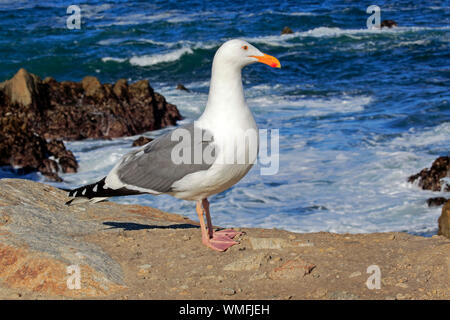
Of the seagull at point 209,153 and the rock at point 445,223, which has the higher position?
the seagull at point 209,153

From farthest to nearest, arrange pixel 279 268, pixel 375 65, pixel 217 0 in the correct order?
pixel 217 0, pixel 375 65, pixel 279 268

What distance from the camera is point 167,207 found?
10.6 metres

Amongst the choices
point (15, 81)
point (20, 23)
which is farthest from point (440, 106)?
point (20, 23)

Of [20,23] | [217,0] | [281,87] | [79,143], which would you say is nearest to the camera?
[79,143]

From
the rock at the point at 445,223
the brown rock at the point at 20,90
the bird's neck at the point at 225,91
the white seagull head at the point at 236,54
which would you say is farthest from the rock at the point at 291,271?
the brown rock at the point at 20,90

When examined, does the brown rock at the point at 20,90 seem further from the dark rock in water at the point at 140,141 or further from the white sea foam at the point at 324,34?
the white sea foam at the point at 324,34

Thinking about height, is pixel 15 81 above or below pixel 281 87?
above

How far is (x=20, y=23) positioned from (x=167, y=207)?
2770cm

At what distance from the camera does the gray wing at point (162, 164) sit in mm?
5023

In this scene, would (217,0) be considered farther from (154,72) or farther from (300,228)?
(300,228)

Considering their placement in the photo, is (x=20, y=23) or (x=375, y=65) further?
(x=20, y=23)

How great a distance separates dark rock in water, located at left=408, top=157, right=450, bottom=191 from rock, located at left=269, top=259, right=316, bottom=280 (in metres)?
6.51

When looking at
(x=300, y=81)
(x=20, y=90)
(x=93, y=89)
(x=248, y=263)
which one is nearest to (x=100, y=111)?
(x=93, y=89)

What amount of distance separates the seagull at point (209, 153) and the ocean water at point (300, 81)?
14.1 feet
